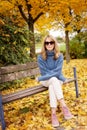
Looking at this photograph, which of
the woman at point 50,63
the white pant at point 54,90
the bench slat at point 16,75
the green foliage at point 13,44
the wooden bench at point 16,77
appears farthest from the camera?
the green foliage at point 13,44

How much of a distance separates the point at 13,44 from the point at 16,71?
114 inches

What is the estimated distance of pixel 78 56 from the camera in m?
23.7

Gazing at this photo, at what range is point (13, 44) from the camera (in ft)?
30.1

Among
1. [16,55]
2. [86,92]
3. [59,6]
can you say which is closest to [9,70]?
[86,92]

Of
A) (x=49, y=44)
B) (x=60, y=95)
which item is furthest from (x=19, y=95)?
(x=49, y=44)

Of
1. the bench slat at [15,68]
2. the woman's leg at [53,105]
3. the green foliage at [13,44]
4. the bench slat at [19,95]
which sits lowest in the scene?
the woman's leg at [53,105]

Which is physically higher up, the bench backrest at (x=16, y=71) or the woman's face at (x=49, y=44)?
the woman's face at (x=49, y=44)

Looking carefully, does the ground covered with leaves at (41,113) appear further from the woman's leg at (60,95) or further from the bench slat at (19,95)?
the bench slat at (19,95)

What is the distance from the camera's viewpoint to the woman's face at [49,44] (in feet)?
19.3

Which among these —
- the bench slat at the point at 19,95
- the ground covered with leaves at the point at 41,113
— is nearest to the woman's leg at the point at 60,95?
the ground covered with leaves at the point at 41,113

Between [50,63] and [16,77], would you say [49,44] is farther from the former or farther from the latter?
[16,77]

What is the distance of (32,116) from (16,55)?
3799 mm

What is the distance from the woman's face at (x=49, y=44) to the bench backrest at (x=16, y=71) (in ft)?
3.02

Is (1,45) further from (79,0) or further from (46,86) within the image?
(79,0)
